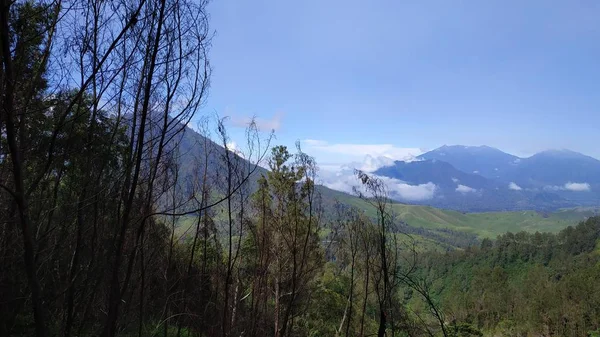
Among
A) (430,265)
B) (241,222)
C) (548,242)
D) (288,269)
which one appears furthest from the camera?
(430,265)

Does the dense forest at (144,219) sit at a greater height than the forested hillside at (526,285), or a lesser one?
greater

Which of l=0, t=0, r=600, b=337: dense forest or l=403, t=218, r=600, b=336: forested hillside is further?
l=403, t=218, r=600, b=336: forested hillside

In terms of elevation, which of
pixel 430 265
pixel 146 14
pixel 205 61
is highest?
pixel 146 14

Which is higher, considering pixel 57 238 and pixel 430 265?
pixel 57 238

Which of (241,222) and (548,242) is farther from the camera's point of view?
(548,242)

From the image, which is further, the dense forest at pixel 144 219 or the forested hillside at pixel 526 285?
the forested hillside at pixel 526 285

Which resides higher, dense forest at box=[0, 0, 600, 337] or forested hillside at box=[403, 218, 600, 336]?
dense forest at box=[0, 0, 600, 337]

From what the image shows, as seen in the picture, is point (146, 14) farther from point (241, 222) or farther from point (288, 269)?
point (288, 269)

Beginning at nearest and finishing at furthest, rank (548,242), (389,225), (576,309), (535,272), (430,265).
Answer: (389,225)
(576,309)
(535,272)
(548,242)
(430,265)

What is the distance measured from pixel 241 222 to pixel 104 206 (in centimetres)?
402

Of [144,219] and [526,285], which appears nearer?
[144,219]

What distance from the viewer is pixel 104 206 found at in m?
4.42

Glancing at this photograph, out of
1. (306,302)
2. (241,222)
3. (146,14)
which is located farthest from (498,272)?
(146,14)

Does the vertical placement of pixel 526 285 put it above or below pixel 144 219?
below
